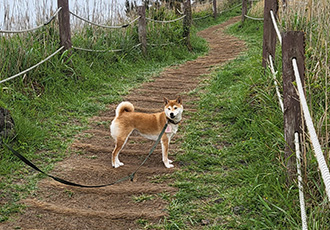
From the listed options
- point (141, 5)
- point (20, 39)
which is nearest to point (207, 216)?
point (20, 39)

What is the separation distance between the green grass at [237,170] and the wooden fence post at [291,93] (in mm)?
115

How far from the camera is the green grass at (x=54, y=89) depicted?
13.1ft

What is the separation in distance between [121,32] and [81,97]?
273 centimetres

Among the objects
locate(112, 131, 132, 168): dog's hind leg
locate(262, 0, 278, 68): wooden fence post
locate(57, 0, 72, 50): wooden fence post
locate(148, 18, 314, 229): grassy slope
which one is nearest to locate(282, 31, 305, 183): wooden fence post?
locate(148, 18, 314, 229): grassy slope

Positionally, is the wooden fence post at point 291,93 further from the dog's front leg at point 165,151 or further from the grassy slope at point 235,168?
the dog's front leg at point 165,151

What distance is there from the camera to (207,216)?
3.13 meters

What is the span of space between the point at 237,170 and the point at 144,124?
1175mm

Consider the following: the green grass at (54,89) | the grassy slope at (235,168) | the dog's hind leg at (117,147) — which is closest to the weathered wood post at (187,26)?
the green grass at (54,89)

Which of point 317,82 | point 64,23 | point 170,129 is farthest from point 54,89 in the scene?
point 317,82

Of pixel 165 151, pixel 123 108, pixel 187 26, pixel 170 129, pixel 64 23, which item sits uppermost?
pixel 187 26

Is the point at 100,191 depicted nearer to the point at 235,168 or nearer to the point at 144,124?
the point at 144,124

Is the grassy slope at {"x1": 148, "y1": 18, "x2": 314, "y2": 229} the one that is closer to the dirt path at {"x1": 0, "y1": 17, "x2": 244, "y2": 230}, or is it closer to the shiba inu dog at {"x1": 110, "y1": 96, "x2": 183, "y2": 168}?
the dirt path at {"x1": 0, "y1": 17, "x2": 244, "y2": 230}

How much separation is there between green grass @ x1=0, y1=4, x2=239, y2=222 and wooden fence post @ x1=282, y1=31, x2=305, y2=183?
2475 millimetres

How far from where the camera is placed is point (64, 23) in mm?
6352
